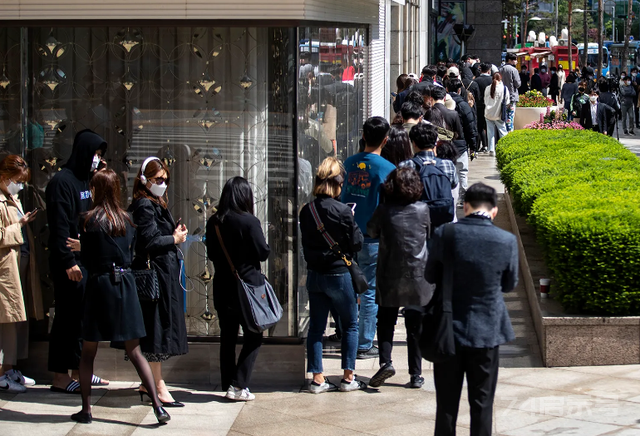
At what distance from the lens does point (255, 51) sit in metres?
7.44

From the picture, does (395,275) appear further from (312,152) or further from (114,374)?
(114,374)

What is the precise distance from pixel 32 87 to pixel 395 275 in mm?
3248

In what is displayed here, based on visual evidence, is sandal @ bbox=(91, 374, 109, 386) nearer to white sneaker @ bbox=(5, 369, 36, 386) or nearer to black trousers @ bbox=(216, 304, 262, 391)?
white sneaker @ bbox=(5, 369, 36, 386)

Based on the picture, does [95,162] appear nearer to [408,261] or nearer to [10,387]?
[10,387]

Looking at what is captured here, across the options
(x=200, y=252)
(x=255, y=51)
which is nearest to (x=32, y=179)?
(x=200, y=252)

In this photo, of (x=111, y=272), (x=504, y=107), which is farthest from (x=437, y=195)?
(x=504, y=107)

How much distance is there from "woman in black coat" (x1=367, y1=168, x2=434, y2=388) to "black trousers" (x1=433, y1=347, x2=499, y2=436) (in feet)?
4.72

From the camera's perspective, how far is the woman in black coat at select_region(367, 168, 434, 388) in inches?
264

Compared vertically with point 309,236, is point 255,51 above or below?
above

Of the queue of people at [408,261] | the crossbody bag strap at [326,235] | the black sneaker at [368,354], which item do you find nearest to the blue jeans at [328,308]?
the queue of people at [408,261]

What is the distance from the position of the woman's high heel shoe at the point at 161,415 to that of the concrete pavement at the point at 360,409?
65 millimetres

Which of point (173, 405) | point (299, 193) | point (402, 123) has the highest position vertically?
point (402, 123)

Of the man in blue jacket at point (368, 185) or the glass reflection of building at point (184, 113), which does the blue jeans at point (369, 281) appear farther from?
the glass reflection of building at point (184, 113)

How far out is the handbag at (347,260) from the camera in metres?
6.87
